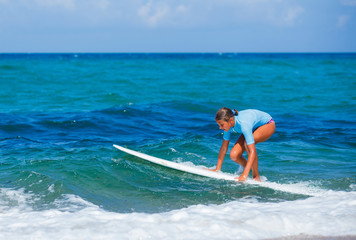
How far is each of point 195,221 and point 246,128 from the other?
5.78ft

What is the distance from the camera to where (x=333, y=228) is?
14.6ft

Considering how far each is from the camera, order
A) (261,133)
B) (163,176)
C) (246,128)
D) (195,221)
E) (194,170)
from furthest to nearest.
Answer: (163,176), (194,170), (261,133), (246,128), (195,221)

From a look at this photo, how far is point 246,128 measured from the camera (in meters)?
5.87

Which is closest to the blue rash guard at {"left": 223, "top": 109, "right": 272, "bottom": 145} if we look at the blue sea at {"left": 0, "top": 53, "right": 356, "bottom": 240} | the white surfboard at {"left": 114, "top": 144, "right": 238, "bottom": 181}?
the white surfboard at {"left": 114, "top": 144, "right": 238, "bottom": 181}

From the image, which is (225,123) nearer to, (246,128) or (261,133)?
(246,128)

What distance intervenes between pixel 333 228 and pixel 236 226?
1059 millimetres

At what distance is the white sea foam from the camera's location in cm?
439

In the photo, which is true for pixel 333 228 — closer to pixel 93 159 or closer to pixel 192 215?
pixel 192 215

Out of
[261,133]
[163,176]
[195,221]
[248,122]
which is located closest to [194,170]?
[163,176]

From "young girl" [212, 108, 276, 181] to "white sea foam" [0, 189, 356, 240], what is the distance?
0.79m

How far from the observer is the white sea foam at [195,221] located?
439 cm

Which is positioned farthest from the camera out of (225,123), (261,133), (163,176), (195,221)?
(163,176)

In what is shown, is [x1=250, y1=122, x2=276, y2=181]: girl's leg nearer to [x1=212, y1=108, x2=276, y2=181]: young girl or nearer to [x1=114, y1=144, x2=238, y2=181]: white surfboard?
[x1=212, y1=108, x2=276, y2=181]: young girl

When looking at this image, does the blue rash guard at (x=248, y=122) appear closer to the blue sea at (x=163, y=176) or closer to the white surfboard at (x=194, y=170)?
the white surfboard at (x=194, y=170)
